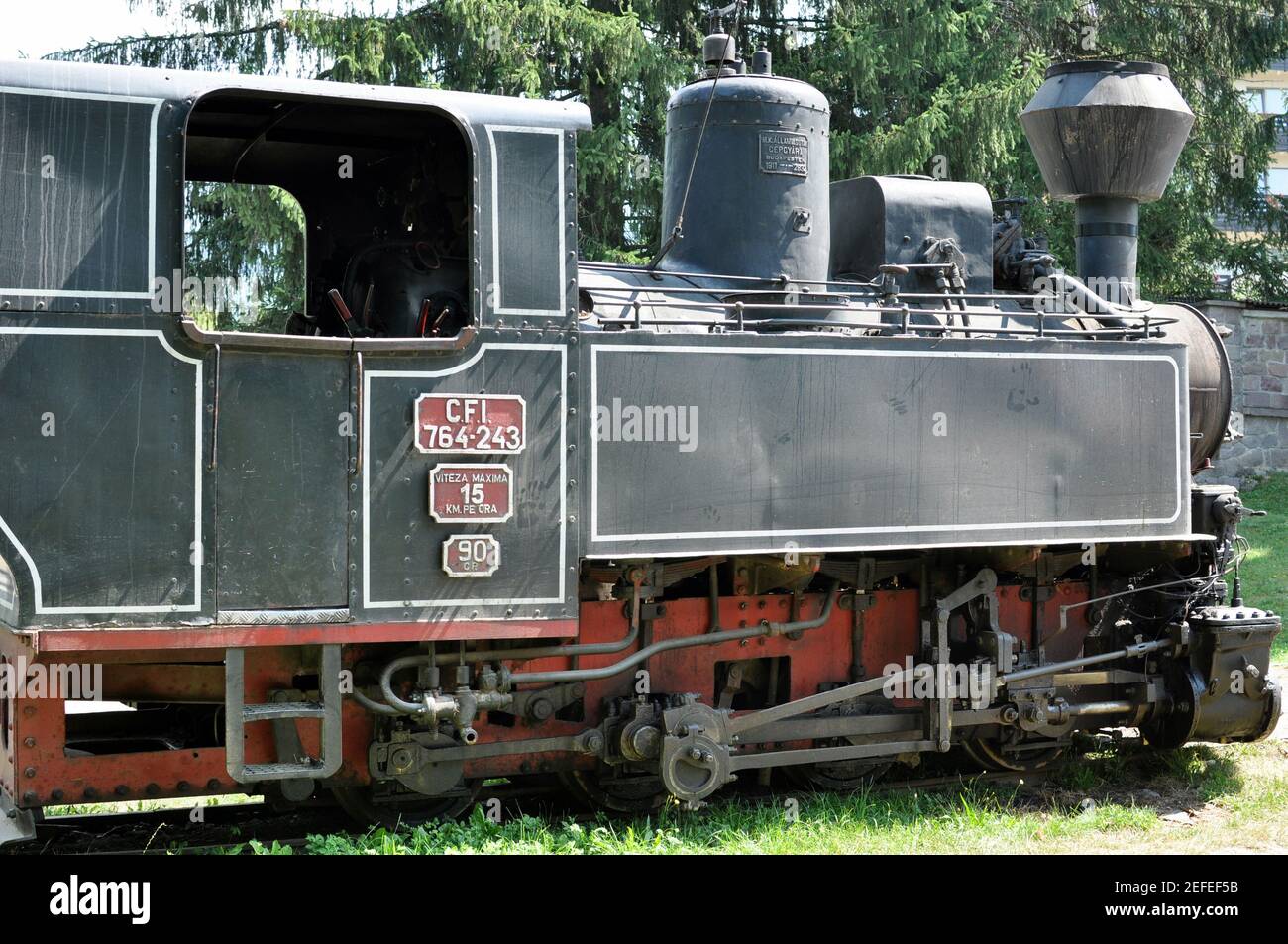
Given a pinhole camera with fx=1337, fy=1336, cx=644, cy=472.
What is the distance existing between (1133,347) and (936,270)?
→ 1.02 meters

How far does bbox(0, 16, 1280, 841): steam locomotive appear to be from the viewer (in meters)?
4.55

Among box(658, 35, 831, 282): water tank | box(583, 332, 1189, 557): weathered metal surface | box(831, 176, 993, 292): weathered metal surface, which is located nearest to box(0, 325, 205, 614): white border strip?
box(583, 332, 1189, 557): weathered metal surface

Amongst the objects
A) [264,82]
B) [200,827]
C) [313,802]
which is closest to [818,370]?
[264,82]

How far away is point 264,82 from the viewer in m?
4.75

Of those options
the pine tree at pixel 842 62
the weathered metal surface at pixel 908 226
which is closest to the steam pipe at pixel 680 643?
the weathered metal surface at pixel 908 226

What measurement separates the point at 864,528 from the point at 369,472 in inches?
84.2

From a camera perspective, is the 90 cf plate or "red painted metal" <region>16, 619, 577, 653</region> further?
A: the 90 cf plate

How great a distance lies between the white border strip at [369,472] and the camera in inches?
190

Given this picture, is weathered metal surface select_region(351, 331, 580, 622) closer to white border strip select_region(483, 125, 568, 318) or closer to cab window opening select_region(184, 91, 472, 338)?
white border strip select_region(483, 125, 568, 318)

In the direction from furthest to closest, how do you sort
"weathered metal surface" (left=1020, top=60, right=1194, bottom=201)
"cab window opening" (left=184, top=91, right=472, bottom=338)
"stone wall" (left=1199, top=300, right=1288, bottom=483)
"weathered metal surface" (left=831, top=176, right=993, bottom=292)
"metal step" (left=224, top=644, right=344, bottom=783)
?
"stone wall" (left=1199, top=300, right=1288, bottom=483)
"weathered metal surface" (left=1020, top=60, right=1194, bottom=201)
"weathered metal surface" (left=831, top=176, right=993, bottom=292)
"cab window opening" (left=184, top=91, right=472, bottom=338)
"metal step" (left=224, top=644, right=344, bottom=783)

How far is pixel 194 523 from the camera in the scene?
461 cm

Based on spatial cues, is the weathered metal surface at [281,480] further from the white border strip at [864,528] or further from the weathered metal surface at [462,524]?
the white border strip at [864,528]

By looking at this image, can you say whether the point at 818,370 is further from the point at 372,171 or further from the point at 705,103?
the point at 372,171

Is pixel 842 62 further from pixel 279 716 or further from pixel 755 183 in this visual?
pixel 279 716
